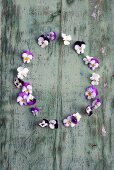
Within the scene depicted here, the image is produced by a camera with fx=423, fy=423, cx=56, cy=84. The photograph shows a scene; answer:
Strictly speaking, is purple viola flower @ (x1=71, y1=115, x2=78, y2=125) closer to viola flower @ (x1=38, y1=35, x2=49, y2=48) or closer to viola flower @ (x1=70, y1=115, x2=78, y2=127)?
viola flower @ (x1=70, y1=115, x2=78, y2=127)

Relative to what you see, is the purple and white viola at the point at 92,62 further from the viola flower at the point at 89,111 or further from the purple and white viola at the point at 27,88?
the purple and white viola at the point at 27,88

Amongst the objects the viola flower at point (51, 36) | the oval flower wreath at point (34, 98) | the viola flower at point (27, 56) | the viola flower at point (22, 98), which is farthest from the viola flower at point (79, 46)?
the viola flower at point (22, 98)

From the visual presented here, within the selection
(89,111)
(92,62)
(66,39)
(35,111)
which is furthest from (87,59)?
(35,111)

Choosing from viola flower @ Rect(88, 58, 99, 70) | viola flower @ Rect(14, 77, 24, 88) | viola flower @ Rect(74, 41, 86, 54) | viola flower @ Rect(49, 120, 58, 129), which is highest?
viola flower @ Rect(74, 41, 86, 54)

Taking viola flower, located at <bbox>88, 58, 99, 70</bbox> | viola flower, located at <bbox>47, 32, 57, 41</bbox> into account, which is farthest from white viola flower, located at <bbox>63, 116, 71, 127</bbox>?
viola flower, located at <bbox>47, 32, 57, 41</bbox>

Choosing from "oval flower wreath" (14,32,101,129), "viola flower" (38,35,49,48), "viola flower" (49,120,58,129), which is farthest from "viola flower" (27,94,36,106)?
"viola flower" (38,35,49,48)

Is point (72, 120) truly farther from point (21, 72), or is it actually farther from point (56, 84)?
point (21, 72)

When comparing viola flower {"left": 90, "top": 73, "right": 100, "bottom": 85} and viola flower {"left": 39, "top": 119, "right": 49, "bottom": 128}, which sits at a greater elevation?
viola flower {"left": 90, "top": 73, "right": 100, "bottom": 85}
